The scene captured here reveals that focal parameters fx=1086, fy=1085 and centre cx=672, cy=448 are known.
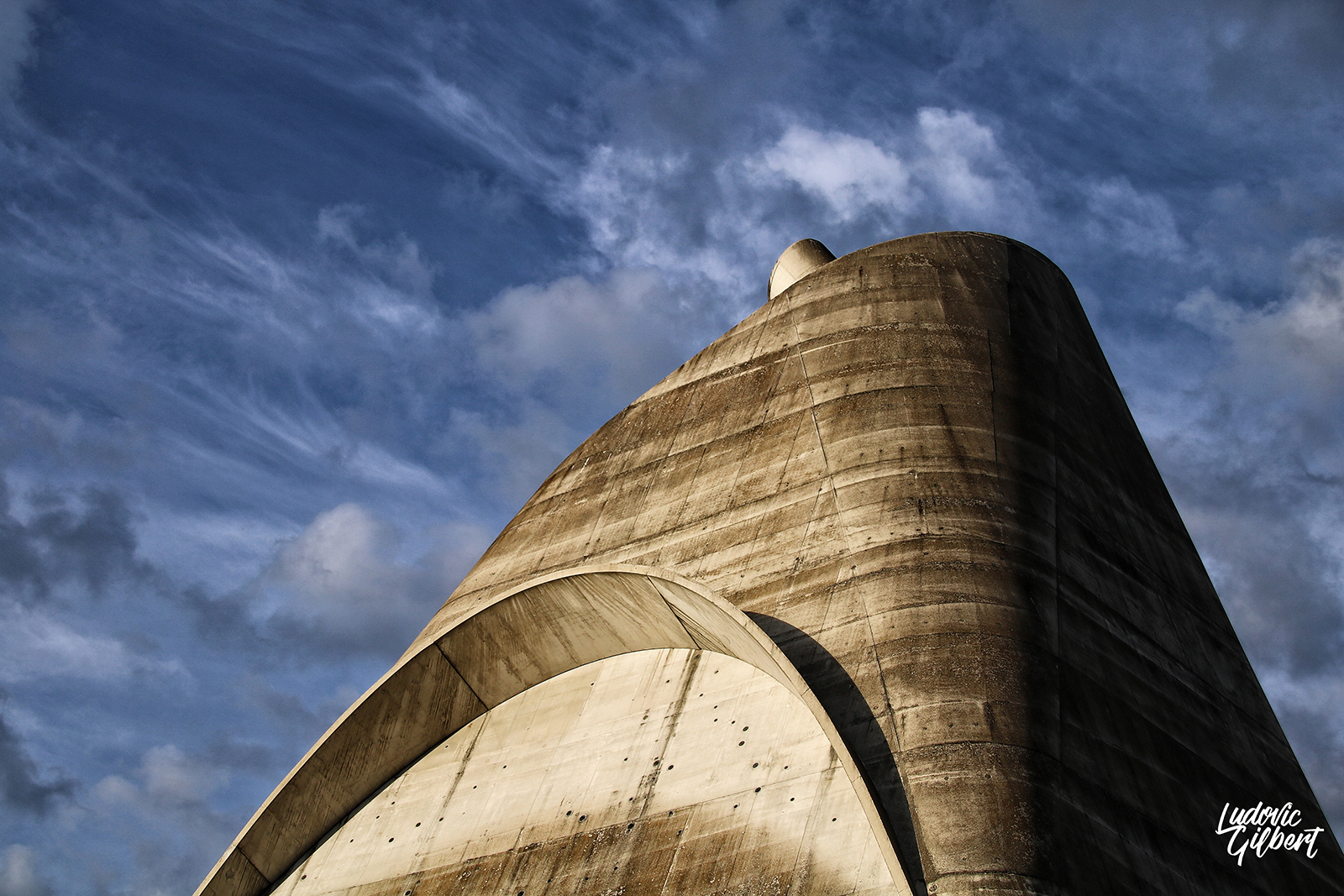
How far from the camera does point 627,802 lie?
9.40m

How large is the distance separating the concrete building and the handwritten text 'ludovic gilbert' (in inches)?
3.0

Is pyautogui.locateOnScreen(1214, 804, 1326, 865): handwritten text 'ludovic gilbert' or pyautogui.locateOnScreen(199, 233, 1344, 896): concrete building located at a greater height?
pyautogui.locateOnScreen(199, 233, 1344, 896): concrete building

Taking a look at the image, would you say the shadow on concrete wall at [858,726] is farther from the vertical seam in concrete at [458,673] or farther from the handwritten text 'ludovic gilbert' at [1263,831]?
the vertical seam in concrete at [458,673]

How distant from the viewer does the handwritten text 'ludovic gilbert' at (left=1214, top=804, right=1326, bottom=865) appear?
9.10 meters

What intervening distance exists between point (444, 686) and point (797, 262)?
9.34 m

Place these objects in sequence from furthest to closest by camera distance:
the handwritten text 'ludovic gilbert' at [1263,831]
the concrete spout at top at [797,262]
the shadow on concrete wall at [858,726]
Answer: the concrete spout at top at [797,262] < the handwritten text 'ludovic gilbert' at [1263,831] < the shadow on concrete wall at [858,726]

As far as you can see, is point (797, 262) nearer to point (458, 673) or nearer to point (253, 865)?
point (458, 673)

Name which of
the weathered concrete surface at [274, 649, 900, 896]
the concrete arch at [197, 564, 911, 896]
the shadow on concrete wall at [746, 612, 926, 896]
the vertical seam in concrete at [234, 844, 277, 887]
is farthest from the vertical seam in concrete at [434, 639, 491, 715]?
the shadow on concrete wall at [746, 612, 926, 896]

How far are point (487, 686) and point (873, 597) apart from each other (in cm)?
489

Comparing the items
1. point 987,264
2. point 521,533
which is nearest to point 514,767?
point 521,533

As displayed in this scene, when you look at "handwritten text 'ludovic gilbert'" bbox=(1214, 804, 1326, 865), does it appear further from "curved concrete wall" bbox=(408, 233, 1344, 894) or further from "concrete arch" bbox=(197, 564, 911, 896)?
"concrete arch" bbox=(197, 564, 911, 896)

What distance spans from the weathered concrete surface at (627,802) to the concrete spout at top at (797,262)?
28.1 ft

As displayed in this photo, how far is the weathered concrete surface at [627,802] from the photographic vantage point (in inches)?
319

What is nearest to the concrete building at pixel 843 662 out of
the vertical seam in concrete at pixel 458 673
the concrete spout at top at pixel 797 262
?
the vertical seam in concrete at pixel 458 673
